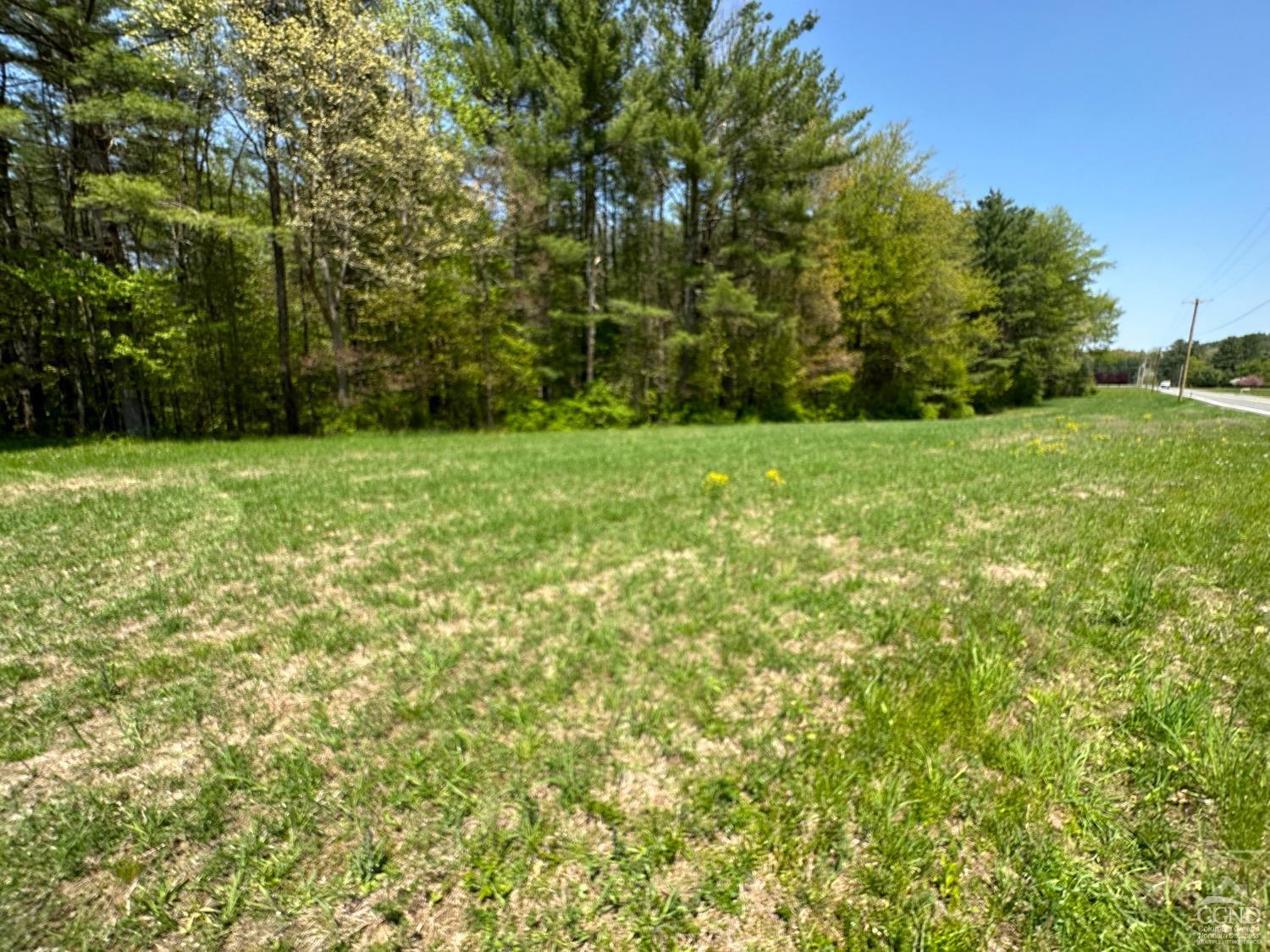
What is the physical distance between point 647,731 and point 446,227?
17661mm

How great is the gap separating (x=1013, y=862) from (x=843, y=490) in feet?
16.4

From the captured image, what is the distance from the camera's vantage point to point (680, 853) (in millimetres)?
1901

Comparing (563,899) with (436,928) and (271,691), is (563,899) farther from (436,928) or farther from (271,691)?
(271,691)

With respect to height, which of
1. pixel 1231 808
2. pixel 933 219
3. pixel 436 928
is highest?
pixel 933 219

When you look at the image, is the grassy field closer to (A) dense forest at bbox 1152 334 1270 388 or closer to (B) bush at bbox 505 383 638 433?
(B) bush at bbox 505 383 638 433

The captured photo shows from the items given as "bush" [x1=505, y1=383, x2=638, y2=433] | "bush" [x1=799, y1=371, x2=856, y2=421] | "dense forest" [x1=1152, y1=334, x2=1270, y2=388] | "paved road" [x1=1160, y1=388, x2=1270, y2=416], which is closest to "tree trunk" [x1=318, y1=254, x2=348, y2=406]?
"bush" [x1=505, y1=383, x2=638, y2=433]

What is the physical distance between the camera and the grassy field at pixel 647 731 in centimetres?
170

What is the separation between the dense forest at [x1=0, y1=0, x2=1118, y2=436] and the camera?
1264cm

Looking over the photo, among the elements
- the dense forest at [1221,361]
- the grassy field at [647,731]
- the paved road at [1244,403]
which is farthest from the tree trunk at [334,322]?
the dense forest at [1221,361]

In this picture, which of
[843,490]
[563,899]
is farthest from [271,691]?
[843,490]

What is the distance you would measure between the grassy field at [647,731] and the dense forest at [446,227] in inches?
485

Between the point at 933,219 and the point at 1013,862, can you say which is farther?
the point at 933,219

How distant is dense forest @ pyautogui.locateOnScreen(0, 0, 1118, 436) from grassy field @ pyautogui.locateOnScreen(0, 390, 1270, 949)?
40.4 feet

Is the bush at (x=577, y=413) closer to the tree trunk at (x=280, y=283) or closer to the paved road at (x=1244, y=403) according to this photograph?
the tree trunk at (x=280, y=283)
